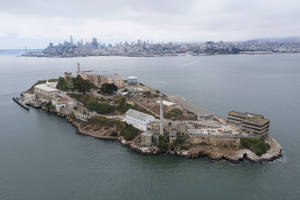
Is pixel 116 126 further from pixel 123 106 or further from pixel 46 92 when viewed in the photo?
pixel 46 92

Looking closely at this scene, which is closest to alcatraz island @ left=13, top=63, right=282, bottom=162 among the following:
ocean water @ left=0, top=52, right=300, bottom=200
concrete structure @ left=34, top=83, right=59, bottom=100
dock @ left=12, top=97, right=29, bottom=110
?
dock @ left=12, top=97, right=29, bottom=110

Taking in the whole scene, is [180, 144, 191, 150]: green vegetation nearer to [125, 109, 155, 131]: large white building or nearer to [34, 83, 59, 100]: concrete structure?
[125, 109, 155, 131]: large white building

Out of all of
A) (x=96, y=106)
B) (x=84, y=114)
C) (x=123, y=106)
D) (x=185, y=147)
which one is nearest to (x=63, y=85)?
(x=96, y=106)

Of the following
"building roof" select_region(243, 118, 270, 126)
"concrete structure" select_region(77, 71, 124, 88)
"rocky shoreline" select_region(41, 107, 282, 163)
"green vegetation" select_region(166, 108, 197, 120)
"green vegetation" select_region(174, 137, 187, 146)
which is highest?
"concrete structure" select_region(77, 71, 124, 88)

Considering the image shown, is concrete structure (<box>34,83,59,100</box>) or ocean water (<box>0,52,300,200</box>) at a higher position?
concrete structure (<box>34,83,59,100</box>)

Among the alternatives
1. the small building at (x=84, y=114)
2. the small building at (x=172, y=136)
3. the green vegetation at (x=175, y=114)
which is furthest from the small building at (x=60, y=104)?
the small building at (x=172, y=136)

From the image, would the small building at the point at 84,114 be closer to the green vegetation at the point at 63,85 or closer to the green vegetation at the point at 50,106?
the green vegetation at the point at 50,106

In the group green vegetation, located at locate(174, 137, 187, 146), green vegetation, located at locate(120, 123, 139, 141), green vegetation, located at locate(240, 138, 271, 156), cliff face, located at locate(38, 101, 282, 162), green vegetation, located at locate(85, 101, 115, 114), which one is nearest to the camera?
cliff face, located at locate(38, 101, 282, 162)

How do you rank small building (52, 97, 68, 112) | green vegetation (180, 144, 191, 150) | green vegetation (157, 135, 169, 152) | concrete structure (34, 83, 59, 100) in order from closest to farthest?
green vegetation (180, 144, 191, 150) < green vegetation (157, 135, 169, 152) < small building (52, 97, 68, 112) < concrete structure (34, 83, 59, 100)
